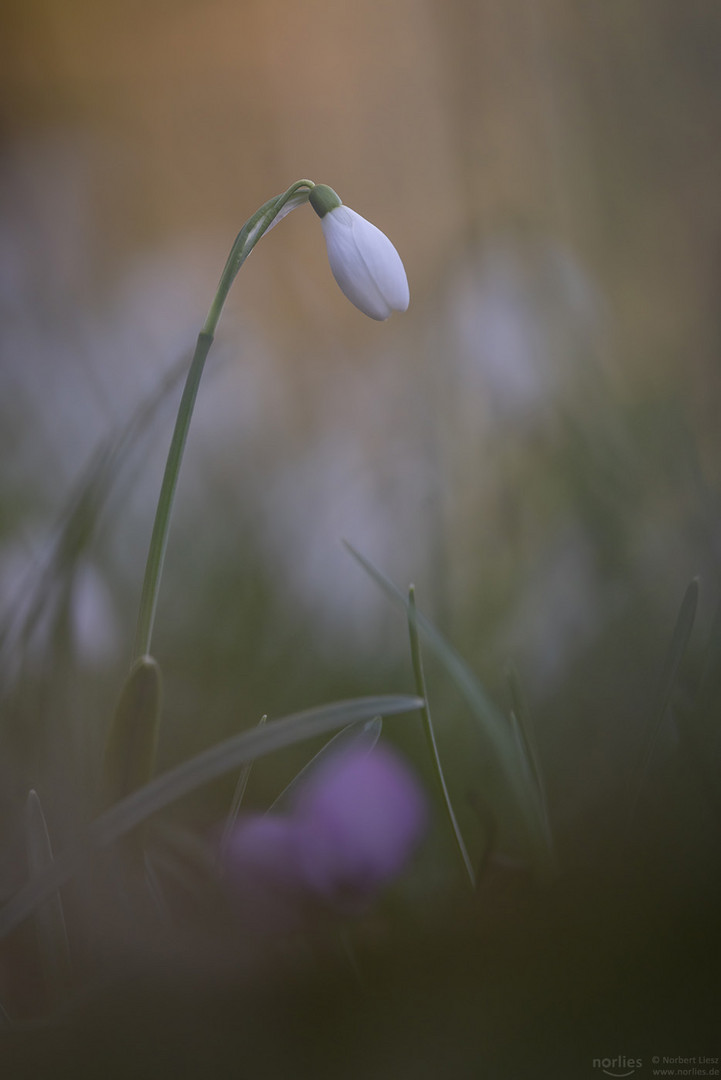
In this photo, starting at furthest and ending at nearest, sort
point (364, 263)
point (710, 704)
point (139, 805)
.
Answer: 1. point (364, 263)
2. point (710, 704)
3. point (139, 805)

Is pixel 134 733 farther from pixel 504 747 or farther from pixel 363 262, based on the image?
pixel 363 262

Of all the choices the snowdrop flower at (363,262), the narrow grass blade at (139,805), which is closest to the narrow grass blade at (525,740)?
the narrow grass blade at (139,805)

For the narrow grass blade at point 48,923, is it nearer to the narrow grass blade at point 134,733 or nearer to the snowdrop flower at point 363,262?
the narrow grass blade at point 134,733

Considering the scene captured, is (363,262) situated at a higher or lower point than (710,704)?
higher

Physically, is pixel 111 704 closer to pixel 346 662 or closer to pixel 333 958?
pixel 346 662

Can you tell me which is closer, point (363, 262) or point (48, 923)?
point (48, 923)

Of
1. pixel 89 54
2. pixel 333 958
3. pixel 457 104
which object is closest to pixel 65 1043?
pixel 333 958

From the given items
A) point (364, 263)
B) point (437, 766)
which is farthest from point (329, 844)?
point (364, 263)
